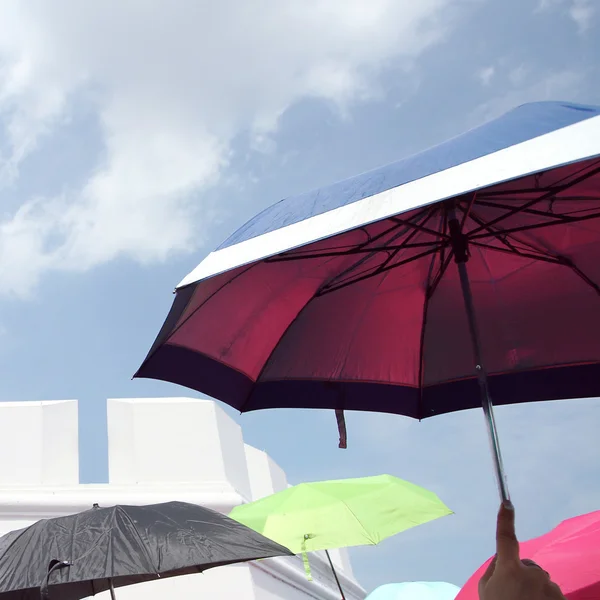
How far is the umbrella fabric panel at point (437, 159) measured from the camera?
1.93 m

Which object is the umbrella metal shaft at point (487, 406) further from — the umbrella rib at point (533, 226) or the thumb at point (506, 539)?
the thumb at point (506, 539)

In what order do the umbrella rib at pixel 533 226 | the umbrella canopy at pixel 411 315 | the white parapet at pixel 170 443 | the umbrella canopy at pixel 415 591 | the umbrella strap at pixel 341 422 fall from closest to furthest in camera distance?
the umbrella rib at pixel 533 226, the umbrella canopy at pixel 411 315, the umbrella strap at pixel 341 422, the umbrella canopy at pixel 415 591, the white parapet at pixel 170 443

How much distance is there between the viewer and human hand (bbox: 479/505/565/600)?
1.21 metres

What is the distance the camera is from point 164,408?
9.14 meters

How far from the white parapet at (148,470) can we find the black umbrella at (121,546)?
15.9ft

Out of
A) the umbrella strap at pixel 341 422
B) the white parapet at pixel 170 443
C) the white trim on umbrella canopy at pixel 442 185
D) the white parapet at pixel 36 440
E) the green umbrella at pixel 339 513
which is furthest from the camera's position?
the white parapet at pixel 170 443

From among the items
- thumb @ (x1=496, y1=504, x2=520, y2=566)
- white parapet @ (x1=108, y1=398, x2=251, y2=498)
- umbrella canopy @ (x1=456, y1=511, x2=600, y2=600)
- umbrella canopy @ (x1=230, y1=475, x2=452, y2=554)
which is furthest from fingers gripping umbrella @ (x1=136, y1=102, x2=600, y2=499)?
white parapet @ (x1=108, y1=398, x2=251, y2=498)

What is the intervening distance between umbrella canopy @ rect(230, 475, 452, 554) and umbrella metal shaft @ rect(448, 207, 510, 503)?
272 cm

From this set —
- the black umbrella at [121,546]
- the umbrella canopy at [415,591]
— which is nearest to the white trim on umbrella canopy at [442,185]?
the black umbrella at [121,546]

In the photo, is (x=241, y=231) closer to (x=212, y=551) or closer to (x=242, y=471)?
(x=212, y=551)

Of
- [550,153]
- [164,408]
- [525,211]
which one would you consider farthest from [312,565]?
[550,153]

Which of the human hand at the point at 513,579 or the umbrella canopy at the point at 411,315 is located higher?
the umbrella canopy at the point at 411,315

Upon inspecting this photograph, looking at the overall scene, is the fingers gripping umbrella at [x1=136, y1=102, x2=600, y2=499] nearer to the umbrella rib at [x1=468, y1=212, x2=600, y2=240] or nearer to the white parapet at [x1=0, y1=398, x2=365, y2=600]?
the umbrella rib at [x1=468, y1=212, x2=600, y2=240]

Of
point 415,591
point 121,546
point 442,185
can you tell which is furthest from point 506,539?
→ point 415,591
